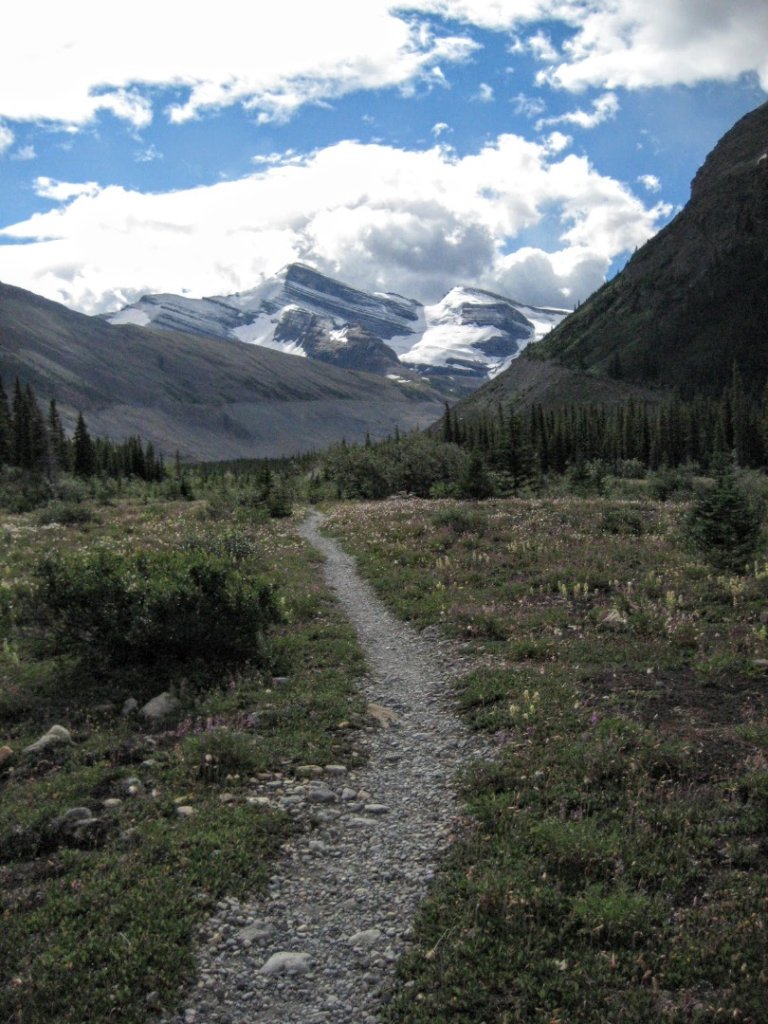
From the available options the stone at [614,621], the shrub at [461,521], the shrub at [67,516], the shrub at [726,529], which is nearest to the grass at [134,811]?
the stone at [614,621]

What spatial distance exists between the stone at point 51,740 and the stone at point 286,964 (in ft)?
17.6

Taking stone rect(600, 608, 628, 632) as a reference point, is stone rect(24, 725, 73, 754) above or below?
below

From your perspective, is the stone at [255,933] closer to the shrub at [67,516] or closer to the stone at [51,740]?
the stone at [51,740]

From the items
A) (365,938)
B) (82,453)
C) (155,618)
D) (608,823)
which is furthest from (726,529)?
(82,453)

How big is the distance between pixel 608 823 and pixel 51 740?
7.35 meters

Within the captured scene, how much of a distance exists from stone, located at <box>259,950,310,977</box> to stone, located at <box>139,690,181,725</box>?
5428 mm

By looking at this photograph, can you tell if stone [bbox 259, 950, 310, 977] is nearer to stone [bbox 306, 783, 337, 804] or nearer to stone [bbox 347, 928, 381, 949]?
stone [bbox 347, 928, 381, 949]

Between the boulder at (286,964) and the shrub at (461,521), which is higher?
the shrub at (461,521)

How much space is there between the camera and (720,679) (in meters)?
11.4

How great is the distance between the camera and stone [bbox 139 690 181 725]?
11.0 m

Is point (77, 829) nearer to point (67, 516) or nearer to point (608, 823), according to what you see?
point (608, 823)

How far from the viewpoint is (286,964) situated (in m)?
6.02

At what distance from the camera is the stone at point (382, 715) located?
11.0 metres

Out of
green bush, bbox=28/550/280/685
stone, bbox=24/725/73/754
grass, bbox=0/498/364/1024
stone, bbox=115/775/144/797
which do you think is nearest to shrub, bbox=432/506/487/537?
grass, bbox=0/498/364/1024
